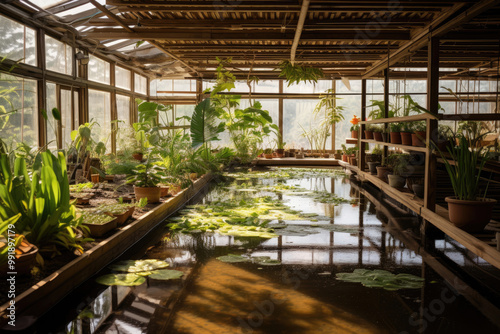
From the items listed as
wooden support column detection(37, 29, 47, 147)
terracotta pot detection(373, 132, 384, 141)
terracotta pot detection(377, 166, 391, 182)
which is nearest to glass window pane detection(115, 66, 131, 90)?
wooden support column detection(37, 29, 47, 147)

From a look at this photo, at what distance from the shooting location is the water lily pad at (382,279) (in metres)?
3.45

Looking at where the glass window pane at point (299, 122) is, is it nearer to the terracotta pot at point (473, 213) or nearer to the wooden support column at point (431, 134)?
the wooden support column at point (431, 134)

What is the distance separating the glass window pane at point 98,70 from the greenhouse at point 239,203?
2.5 inches

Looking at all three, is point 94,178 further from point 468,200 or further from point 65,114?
point 468,200

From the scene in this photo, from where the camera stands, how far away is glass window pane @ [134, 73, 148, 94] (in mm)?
15233

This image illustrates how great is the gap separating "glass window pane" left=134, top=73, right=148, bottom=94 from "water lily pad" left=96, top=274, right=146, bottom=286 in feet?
40.4

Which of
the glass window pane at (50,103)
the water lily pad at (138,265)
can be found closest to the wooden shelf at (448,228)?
the water lily pad at (138,265)

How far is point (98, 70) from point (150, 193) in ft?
22.8

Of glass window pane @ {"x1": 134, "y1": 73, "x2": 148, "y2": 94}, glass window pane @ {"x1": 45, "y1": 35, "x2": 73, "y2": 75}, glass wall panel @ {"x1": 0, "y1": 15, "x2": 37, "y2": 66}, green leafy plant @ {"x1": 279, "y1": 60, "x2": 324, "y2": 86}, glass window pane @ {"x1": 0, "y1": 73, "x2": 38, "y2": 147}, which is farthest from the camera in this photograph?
glass window pane @ {"x1": 134, "y1": 73, "x2": 148, "y2": 94}

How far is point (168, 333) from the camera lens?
8.65ft

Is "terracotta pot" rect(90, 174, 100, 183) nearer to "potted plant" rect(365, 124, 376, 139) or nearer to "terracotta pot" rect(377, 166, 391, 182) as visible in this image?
"terracotta pot" rect(377, 166, 391, 182)

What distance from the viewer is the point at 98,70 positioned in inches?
467

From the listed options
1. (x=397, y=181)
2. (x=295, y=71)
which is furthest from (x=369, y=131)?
(x=397, y=181)

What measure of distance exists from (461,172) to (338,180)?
20.8 ft
